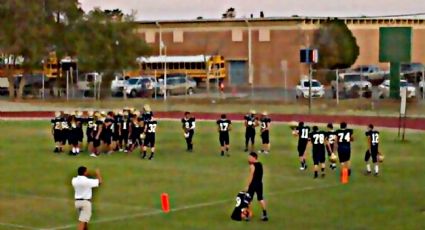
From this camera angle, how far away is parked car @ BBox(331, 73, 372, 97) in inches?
2667

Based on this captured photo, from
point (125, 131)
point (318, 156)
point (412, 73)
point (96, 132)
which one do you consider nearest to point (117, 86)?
point (412, 73)

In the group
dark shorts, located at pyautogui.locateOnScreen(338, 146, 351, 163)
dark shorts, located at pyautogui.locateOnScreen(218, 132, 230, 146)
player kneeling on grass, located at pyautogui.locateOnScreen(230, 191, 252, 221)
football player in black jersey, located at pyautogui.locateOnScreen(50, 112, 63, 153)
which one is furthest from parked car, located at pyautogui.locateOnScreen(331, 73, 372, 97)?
player kneeling on grass, located at pyautogui.locateOnScreen(230, 191, 252, 221)

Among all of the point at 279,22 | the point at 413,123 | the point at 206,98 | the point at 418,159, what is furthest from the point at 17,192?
the point at 279,22

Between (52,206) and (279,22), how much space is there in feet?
212

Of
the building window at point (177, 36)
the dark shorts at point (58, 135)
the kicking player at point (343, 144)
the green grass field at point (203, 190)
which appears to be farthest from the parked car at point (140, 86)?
the kicking player at point (343, 144)

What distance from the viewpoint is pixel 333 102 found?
63.4 meters

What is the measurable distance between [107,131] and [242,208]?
1536cm

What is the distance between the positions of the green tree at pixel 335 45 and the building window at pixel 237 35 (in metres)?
6.47

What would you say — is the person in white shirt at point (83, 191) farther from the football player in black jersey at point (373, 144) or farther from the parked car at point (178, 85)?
the parked car at point (178, 85)

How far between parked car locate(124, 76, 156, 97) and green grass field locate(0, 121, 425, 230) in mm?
29732

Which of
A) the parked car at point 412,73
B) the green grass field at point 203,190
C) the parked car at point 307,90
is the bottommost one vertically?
the green grass field at point 203,190

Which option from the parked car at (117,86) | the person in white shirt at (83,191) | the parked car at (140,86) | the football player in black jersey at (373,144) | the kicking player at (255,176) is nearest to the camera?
the person in white shirt at (83,191)

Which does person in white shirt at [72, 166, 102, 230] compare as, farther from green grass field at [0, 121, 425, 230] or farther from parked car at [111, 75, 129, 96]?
parked car at [111, 75, 129, 96]

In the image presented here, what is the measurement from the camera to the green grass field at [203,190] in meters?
24.8
